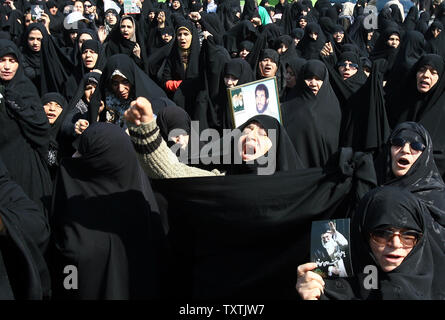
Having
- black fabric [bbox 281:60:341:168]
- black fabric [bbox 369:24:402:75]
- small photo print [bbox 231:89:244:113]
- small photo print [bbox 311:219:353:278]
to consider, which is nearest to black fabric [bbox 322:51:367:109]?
black fabric [bbox 281:60:341:168]

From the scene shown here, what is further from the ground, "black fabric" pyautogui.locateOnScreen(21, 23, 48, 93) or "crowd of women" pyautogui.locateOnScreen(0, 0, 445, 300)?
"black fabric" pyautogui.locateOnScreen(21, 23, 48, 93)

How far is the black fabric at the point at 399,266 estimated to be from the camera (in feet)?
8.64

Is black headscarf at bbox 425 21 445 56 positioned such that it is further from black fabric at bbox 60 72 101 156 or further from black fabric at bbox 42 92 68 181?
black fabric at bbox 42 92 68 181

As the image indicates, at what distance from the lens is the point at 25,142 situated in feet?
17.5

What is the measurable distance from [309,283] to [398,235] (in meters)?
0.38

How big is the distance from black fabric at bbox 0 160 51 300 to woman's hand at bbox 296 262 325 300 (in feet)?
3.59

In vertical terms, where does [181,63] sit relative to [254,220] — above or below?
above

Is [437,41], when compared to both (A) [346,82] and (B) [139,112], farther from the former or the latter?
(B) [139,112]

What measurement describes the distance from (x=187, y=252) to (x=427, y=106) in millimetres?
3159

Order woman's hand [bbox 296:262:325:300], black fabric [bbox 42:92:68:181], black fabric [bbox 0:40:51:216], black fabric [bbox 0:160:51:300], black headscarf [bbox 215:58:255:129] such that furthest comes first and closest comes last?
black headscarf [bbox 215:58:255:129], black fabric [bbox 42:92:68:181], black fabric [bbox 0:40:51:216], black fabric [bbox 0:160:51:300], woman's hand [bbox 296:262:325:300]

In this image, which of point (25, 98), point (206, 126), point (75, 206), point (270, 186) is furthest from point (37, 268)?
point (206, 126)

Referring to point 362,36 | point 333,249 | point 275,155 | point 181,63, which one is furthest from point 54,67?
point 333,249

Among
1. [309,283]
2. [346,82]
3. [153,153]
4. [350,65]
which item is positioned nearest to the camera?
[309,283]

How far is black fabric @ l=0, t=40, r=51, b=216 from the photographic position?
5.23m
